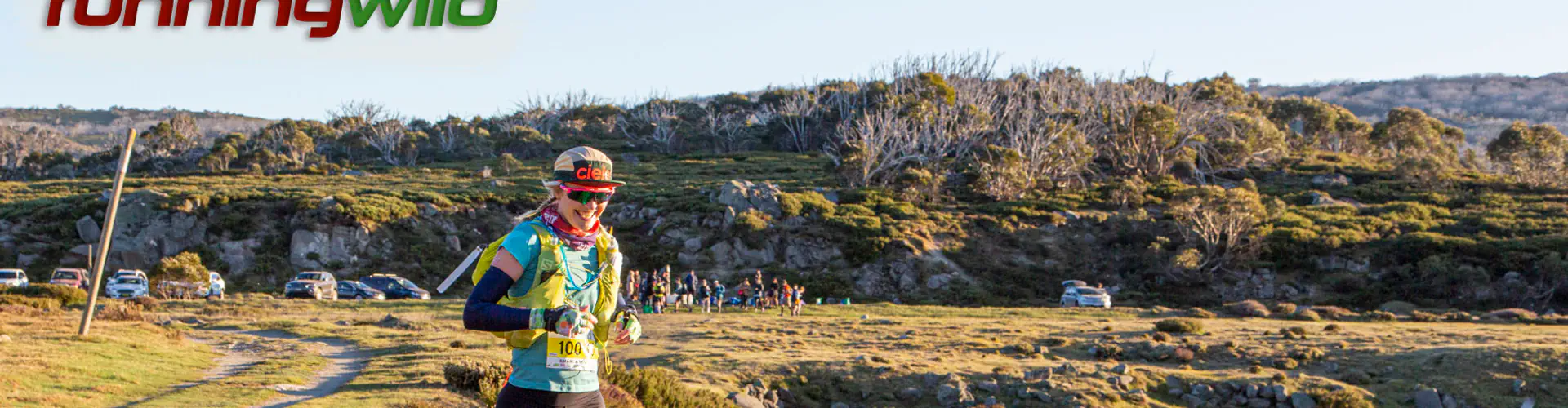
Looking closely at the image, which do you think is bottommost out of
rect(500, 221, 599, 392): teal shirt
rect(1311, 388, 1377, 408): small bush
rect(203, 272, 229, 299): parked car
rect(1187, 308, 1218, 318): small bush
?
rect(203, 272, 229, 299): parked car

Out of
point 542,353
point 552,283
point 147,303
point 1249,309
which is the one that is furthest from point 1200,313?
point 552,283

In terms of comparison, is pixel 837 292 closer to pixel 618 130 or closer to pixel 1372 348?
pixel 1372 348

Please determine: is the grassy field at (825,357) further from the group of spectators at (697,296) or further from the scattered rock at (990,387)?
the group of spectators at (697,296)

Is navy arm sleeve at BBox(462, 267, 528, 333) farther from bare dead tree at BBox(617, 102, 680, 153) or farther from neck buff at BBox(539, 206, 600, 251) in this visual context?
bare dead tree at BBox(617, 102, 680, 153)

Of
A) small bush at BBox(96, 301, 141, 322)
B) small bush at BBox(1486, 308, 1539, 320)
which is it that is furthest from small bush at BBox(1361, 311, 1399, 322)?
small bush at BBox(96, 301, 141, 322)

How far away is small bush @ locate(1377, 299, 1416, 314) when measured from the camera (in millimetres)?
41219

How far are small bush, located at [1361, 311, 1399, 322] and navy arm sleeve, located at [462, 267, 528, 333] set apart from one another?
1505 inches

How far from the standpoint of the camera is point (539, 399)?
16.5ft

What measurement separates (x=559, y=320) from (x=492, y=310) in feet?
0.89

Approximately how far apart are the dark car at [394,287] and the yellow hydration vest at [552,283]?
39.7 meters

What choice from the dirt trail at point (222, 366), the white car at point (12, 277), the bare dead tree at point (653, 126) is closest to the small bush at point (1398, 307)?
the dirt trail at point (222, 366)

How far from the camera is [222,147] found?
303ft

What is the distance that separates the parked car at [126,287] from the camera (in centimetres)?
3906

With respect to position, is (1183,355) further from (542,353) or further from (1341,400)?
(542,353)
